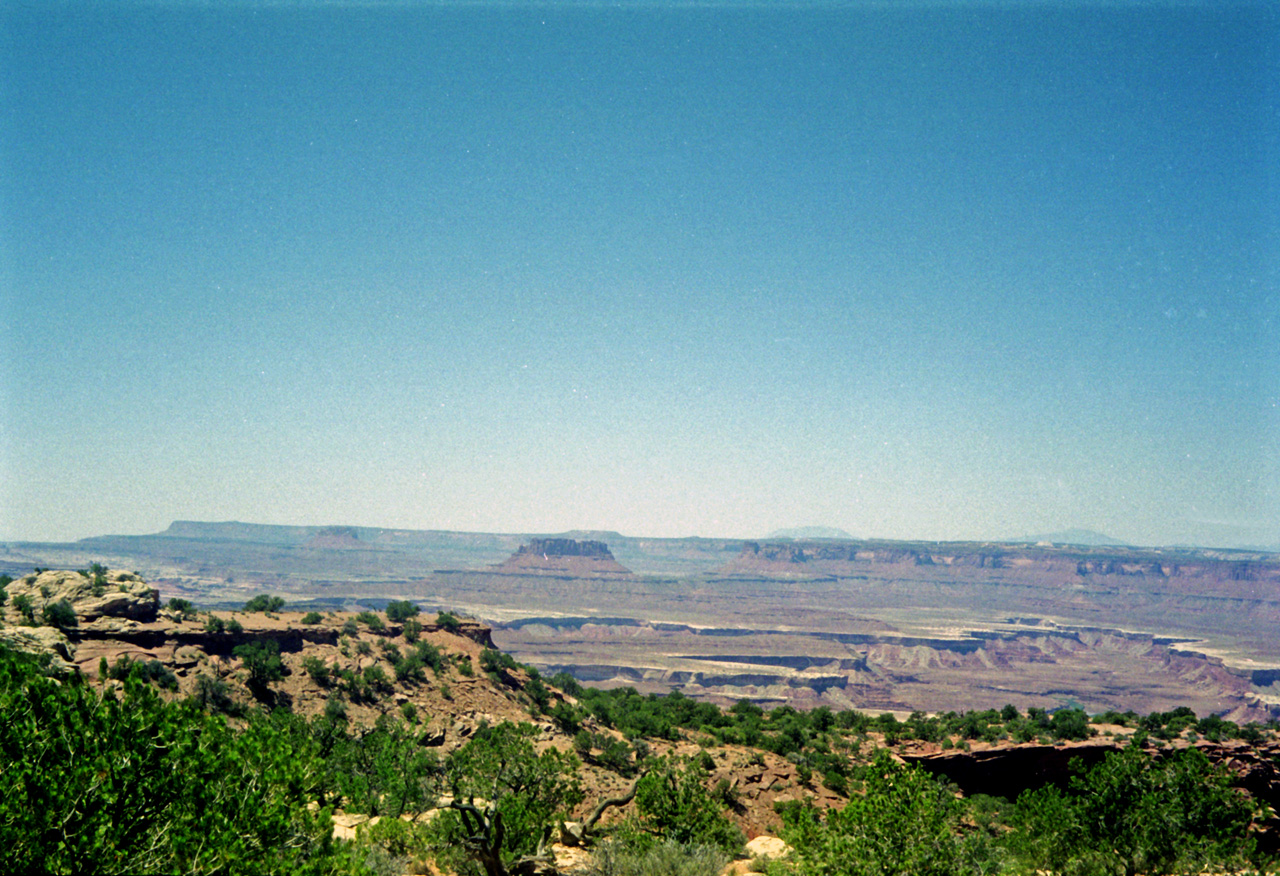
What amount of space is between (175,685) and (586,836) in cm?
3654

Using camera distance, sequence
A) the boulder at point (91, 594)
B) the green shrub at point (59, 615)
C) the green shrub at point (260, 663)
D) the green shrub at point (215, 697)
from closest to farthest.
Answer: the green shrub at point (215, 697) < the green shrub at point (59, 615) < the green shrub at point (260, 663) < the boulder at point (91, 594)

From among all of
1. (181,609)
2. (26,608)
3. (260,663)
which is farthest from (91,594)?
(260,663)

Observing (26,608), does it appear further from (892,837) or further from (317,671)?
(892,837)

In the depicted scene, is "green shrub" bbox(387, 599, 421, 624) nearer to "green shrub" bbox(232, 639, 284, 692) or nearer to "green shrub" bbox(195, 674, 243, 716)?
"green shrub" bbox(232, 639, 284, 692)

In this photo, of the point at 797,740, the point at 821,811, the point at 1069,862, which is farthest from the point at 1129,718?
the point at 1069,862

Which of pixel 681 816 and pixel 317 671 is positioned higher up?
pixel 681 816

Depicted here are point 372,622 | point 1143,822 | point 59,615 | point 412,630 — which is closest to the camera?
point 1143,822

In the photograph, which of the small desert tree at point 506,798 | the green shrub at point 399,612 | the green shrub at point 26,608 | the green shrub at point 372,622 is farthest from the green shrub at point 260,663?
the small desert tree at point 506,798

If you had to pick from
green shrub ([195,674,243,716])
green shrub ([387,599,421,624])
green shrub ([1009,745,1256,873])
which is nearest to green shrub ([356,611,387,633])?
green shrub ([387,599,421,624])

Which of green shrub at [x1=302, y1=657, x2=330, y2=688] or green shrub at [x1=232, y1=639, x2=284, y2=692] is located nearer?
green shrub at [x1=232, y1=639, x2=284, y2=692]

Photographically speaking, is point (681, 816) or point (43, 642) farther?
point (43, 642)

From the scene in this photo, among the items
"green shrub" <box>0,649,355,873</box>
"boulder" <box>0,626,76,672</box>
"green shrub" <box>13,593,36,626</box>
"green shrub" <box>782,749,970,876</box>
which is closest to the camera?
"green shrub" <box>0,649,355,873</box>

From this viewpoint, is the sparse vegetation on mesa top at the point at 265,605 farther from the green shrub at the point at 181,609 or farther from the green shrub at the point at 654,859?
the green shrub at the point at 654,859

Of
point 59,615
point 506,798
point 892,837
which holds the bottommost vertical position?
point 59,615
